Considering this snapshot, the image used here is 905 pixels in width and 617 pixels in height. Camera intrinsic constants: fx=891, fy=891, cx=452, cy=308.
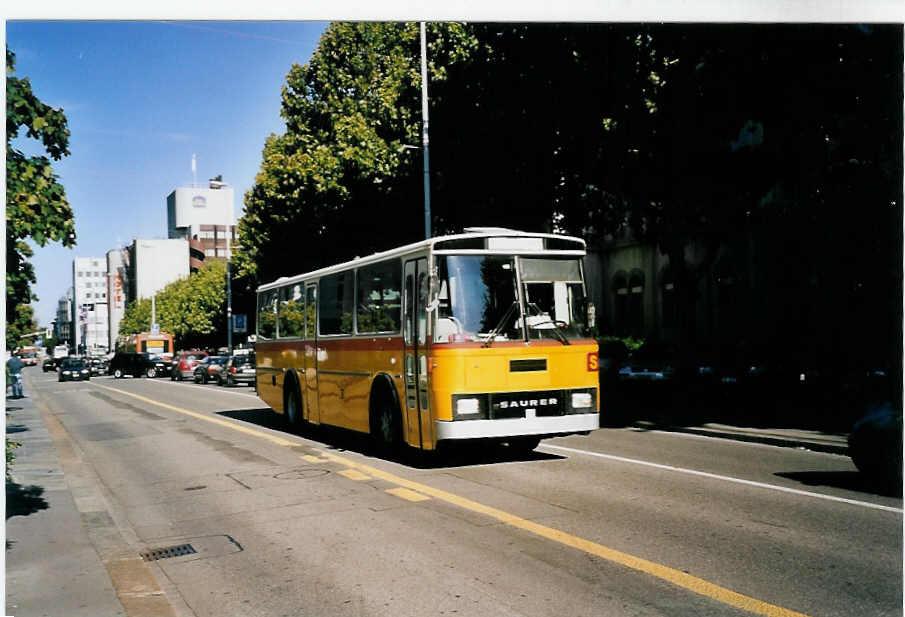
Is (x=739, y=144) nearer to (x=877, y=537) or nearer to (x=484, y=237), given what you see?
(x=484, y=237)

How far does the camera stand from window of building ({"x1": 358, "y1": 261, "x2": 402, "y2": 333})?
12211 millimetres

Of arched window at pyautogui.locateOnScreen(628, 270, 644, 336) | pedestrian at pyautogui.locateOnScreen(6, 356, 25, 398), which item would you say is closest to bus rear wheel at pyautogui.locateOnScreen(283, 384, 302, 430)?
pedestrian at pyautogui.locateOnScreen(6, 356, 25, 398)

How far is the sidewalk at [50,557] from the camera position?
19.3ft

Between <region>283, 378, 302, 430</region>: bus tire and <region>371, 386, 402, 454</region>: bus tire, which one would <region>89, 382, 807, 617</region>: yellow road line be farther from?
<region>283, 378, 302, 430</region>: bus tire

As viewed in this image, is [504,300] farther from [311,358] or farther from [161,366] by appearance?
[161,366]

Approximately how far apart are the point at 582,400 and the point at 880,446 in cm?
351

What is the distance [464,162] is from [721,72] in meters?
9.46

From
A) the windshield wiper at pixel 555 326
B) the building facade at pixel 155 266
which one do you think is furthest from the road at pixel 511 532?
the building facade at pixel 155 266

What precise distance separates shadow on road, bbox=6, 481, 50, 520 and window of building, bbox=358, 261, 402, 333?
476cm

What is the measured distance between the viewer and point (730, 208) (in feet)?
64.7

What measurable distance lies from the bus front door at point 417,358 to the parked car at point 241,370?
28.7 metres

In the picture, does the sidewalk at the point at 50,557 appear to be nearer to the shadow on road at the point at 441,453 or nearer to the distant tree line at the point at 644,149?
the shadow on road at the point at 441,453

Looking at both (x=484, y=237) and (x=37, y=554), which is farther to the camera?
(x=484, y=237)

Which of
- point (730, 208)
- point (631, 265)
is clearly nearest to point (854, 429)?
point (730, 208)
